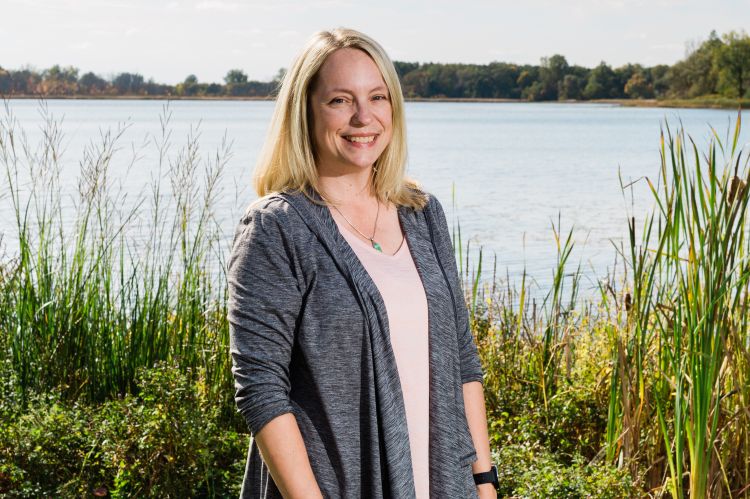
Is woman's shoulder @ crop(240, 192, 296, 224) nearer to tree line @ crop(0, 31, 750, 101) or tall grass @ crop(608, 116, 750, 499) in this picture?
tall grass @ crop(608, 116, 750, 499)

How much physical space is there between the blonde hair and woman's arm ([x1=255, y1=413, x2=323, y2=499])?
1.58 feet

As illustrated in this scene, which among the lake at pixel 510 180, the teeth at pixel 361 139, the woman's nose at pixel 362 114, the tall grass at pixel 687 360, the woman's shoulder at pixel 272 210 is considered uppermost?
the woman's nose at pixel 362 114

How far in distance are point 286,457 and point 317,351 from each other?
0.66 feet

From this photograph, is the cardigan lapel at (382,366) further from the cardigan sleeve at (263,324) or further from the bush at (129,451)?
the bush at (129,451)

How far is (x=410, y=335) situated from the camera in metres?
1.91

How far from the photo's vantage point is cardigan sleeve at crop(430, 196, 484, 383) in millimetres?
2096

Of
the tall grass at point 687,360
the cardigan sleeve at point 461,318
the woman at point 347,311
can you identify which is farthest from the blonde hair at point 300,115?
the tall grass at point 687,360

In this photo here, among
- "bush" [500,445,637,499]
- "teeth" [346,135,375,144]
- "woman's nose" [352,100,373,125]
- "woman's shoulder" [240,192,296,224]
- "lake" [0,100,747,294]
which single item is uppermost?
"woman's nose" [352,100,373,125]

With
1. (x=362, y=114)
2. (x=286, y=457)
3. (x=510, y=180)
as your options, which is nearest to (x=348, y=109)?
(x=362, y=114)

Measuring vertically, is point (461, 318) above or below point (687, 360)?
above

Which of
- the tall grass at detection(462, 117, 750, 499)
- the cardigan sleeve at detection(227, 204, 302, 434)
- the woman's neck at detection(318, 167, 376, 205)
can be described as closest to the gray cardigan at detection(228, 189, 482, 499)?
the cardigan sleeve at detection(227, 204, 302, 434)

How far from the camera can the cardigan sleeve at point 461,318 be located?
210 centimetres

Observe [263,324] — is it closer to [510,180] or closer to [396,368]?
[396,368]

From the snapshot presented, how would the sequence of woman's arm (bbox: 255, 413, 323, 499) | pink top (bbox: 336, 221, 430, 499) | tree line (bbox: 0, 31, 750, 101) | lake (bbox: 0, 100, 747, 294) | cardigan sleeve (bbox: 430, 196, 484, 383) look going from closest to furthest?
woman's arm (bbox: 255, 413, 323, 499), pink top (bbox: 336, 221, 430, 499), cardigan sleeve (bbox: 430, 196, 484, 383), lake (bbox: 0, 100, 747, 294), tree line (bbox: 0, 31, 750, 101)
